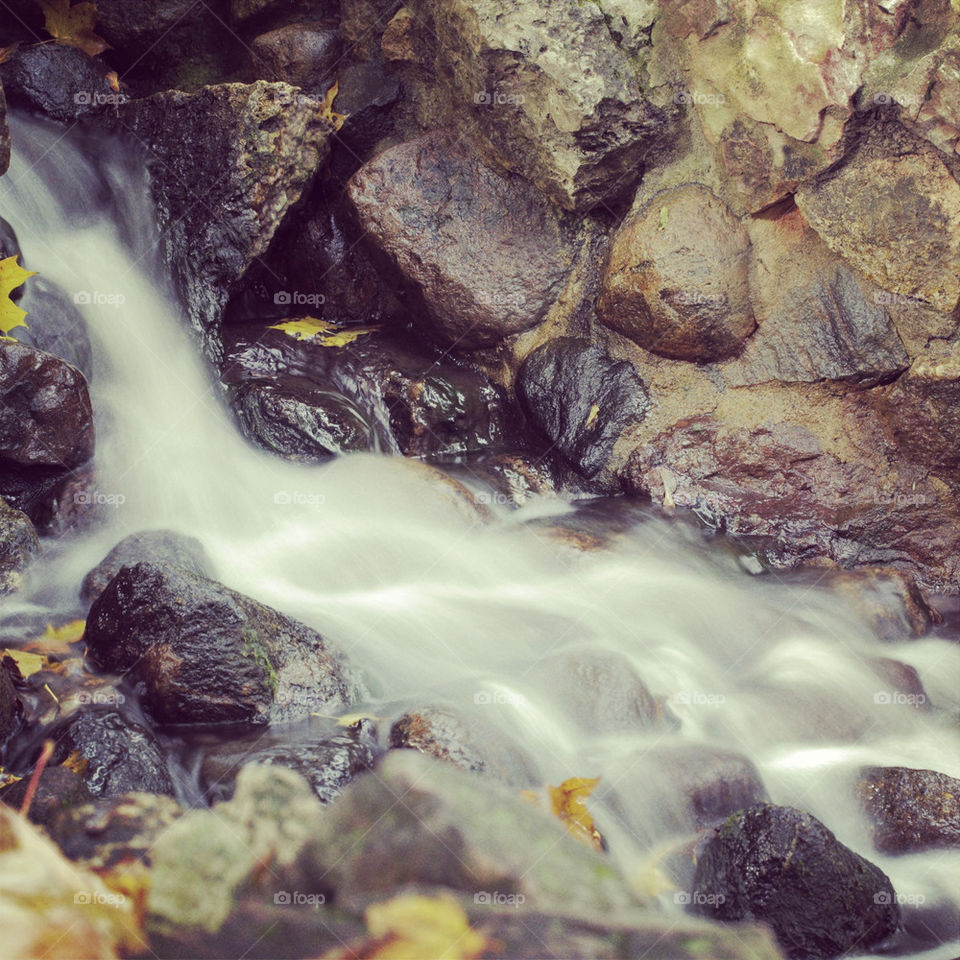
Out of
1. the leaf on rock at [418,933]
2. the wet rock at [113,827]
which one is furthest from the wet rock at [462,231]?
the leaf on rock at [418,933]

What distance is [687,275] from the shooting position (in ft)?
16.6

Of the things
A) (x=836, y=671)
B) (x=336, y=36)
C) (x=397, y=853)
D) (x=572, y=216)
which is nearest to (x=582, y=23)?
(x=572, y=216)

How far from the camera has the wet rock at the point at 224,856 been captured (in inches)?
78.1

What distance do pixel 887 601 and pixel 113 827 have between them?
12.0 feet

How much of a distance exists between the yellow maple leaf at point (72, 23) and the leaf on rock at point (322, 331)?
2.29 m

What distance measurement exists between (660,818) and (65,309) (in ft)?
13.4

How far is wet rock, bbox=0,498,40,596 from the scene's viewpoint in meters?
3.76

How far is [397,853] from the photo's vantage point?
2094 mm

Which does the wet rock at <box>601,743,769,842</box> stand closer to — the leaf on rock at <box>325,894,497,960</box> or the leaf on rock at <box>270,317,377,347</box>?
the leaf on rock at <box>325,894,497,960</box>

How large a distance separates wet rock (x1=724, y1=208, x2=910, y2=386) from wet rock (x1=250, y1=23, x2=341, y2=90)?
9.85 feet

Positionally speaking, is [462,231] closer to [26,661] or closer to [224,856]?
[26,661]

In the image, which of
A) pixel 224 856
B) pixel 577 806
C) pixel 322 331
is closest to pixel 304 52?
pixel 322 331

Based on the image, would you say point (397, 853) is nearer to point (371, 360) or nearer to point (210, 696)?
point (210, 696)

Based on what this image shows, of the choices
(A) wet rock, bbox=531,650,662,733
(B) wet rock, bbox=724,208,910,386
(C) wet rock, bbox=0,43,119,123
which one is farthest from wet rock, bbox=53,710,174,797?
(C) wet rock, bbox=0,43,119,123
